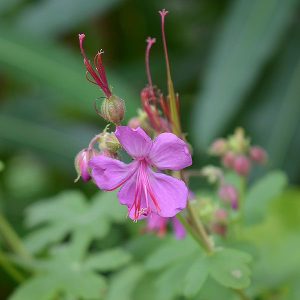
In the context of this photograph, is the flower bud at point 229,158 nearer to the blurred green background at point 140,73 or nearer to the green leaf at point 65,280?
the green leaf at point 65,280

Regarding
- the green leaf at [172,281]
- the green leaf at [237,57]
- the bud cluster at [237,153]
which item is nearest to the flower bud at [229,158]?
the bud cluster at [237,153]

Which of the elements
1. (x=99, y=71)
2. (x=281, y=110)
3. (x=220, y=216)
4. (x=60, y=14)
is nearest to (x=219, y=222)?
(x=220, y=216)

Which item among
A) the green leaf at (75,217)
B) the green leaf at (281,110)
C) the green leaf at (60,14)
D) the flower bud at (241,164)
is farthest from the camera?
the green leaf at (60,14)

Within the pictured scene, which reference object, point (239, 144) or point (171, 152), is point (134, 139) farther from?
point (239, 144)

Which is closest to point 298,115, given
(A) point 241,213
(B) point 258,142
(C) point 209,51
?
(B) point 258,142

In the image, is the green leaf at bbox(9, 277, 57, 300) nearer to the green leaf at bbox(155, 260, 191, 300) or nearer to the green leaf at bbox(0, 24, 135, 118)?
the green leaf at bbox(155, 260, 191, 300)

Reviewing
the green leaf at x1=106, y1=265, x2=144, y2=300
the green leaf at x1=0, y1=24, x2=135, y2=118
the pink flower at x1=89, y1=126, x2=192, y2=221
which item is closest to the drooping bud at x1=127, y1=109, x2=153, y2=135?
the pink flower at x1=89, y1=126, x2=192, y2=221
